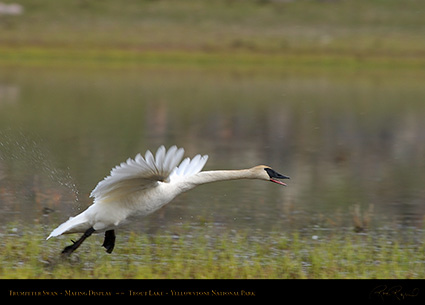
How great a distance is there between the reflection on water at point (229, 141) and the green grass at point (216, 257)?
2.84 feet

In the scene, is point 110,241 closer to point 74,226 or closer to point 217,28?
point 74,226

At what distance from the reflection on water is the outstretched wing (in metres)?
2.14

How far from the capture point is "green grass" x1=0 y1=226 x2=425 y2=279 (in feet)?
25.0

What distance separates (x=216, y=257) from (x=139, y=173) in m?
1.36

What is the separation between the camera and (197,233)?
9.62m

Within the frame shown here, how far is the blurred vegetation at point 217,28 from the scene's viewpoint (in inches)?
1718

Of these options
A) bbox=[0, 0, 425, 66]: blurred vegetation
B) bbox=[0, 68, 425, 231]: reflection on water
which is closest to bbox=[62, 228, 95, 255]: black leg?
bbox=[0, 68, 425, 231]: reflection on water

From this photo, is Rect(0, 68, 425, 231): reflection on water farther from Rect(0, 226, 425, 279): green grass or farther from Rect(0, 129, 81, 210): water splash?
Rect(0, 226, 425, 279): green grass

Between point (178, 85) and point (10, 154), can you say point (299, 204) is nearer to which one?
point (10, 154)

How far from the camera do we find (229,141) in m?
19.3

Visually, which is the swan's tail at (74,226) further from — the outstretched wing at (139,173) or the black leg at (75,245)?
the outstretched wing at (139,173)

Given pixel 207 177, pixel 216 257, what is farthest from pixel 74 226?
pixel 216 257
